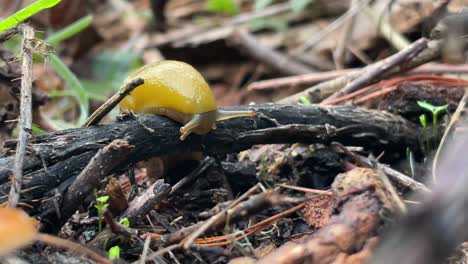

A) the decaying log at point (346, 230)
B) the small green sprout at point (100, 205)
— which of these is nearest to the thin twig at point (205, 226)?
the decaying log at point (346, 230)

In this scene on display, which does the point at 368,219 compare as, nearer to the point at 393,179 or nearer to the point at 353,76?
the point at 393,179

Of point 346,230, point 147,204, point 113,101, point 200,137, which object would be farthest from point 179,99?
point 346,230

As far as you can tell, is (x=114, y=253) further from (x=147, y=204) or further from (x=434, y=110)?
(x=434, y=110)

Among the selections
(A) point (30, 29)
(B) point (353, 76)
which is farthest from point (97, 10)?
(A) point (30, 29)

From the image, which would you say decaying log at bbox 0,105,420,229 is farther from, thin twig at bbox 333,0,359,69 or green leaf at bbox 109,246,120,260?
thin twig at bbox 333,0,359,69

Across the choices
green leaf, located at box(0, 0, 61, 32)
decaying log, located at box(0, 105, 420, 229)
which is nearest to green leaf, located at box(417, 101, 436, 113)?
decaying log, located at box(0, 105, 420, 229)

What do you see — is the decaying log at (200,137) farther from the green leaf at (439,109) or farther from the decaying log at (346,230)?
the decaying log at (346,230)
